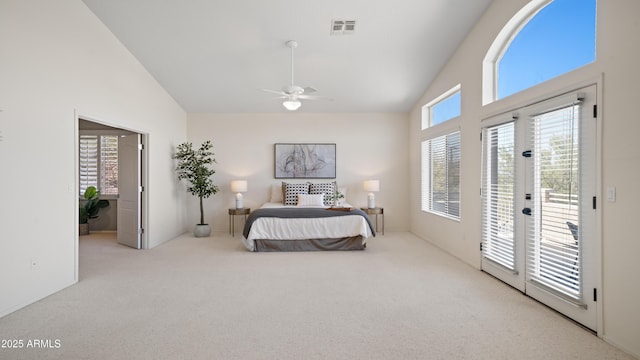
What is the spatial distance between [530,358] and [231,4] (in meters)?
4.74

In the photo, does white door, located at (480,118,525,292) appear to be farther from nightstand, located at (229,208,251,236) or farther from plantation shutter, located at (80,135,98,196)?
plantation shutter, located at (80,135,98,196)

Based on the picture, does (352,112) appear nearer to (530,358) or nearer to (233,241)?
(233,241)

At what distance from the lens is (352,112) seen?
727cm

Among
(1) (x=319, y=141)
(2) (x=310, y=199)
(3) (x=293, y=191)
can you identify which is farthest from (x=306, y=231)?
(1) (x=319, y=141)

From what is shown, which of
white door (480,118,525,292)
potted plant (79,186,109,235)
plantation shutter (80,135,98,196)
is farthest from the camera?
plantation shutter (80,135,98,196)

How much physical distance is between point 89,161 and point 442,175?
7.46 meters

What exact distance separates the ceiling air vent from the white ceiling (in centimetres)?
7

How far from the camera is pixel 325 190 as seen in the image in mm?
6906

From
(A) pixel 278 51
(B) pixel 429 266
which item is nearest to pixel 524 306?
(B) pixel 429 266

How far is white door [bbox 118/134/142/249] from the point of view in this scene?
5.50m

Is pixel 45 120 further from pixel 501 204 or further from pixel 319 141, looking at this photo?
pixel 501 204

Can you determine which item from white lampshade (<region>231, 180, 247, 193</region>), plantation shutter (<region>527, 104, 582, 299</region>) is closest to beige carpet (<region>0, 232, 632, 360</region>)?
plantation shutter (<region>527, 104, 582, 299</region>)

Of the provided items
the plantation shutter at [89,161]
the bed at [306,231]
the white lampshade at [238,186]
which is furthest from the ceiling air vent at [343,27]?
the plantation shutter at [89,161]

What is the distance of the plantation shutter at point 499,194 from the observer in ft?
11.8
